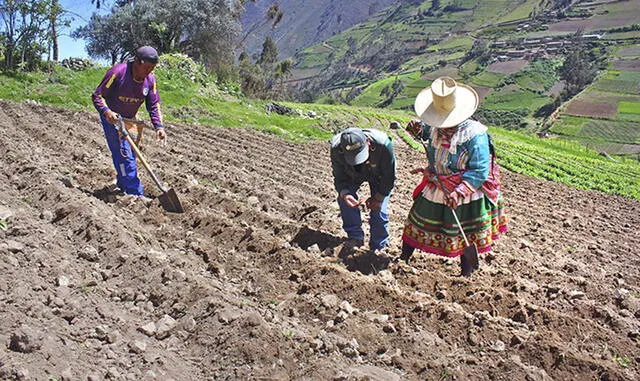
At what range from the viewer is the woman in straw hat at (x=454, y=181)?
456 centimetres

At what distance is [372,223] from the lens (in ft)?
18.1

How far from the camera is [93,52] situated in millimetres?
31062

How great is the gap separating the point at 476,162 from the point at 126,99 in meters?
3.77

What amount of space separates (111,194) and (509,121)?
68.9 metres

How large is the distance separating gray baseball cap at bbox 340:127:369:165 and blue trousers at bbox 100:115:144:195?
262 cm

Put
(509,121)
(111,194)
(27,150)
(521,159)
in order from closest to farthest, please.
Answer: (111,194) → (27,150) → (521,159) → (509,121)

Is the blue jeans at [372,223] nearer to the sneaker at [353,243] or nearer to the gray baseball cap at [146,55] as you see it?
the sneaker at [353,243]

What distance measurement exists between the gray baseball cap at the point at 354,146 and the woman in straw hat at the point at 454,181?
0.52m

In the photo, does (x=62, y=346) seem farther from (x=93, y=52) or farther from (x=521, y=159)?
(x=93, y=52)

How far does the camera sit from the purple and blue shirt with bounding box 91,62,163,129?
596 centimetres

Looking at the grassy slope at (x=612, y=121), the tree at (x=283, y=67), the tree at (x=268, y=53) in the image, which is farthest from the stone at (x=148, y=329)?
the grassy slope at (x=612, y=121)

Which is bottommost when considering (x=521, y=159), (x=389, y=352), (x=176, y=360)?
(x=521, y=159)

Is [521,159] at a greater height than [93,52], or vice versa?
[93,52]

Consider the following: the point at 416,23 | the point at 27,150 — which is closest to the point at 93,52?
the point at 27,150
